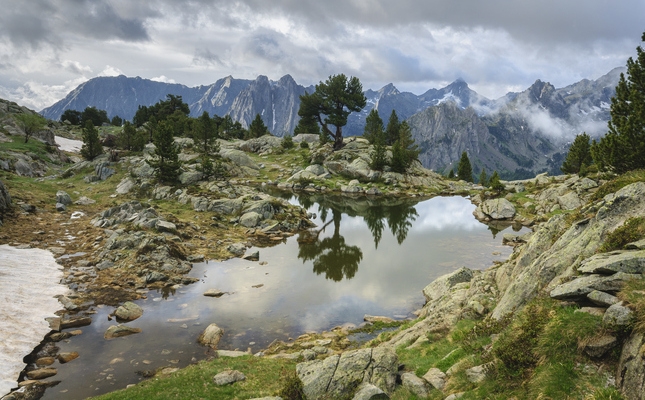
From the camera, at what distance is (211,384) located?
14.9m

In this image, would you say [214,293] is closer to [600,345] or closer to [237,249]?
[237,249]

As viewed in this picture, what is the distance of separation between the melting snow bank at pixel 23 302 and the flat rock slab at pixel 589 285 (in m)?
23.0

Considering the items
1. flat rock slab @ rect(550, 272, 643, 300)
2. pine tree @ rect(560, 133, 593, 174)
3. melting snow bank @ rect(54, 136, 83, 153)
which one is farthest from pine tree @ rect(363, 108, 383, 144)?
flat rock slab @ rect(550, 272, 643, 300)

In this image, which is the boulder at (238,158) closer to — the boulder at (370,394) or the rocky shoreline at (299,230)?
the rocky shoreline at (299,230)

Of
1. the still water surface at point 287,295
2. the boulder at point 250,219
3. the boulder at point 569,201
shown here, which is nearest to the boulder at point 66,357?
the still water surface at point 287,295

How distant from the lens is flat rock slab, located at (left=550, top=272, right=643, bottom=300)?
10414 mm

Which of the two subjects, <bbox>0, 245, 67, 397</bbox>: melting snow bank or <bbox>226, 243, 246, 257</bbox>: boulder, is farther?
<bbox>226, 243, 246, 257</bbox>: boulder

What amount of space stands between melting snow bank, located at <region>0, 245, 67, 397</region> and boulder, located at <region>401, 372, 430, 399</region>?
17241 millimetres

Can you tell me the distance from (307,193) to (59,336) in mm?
65670

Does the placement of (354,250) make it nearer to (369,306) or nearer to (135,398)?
(369,306)

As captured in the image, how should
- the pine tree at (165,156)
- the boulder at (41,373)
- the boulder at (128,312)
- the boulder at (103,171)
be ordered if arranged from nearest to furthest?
the boulder at (41,373)
the boulder at (128,312)
the pine tree at (165,156)
the boulder at (103,171)

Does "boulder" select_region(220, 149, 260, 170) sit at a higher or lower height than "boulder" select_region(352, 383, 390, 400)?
higher

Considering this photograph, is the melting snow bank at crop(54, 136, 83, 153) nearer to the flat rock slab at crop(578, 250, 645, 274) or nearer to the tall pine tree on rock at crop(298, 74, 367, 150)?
the tall pine tree on rock at crop(298, 74, 367, 150)

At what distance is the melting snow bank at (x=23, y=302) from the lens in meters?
17.1
